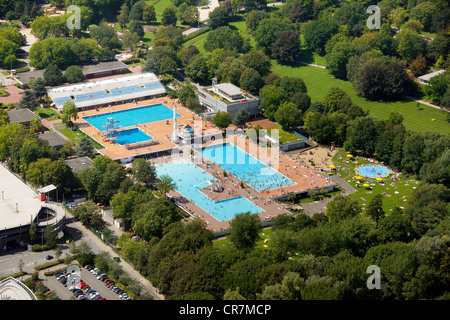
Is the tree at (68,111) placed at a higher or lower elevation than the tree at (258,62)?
lower

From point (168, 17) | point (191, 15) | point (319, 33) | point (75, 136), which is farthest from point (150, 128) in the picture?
point (191, 15)

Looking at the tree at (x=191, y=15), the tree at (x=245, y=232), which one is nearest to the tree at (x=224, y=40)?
the tree at (x=191, y=15)

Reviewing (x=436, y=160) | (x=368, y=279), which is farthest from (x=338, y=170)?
(x=368, y=279)

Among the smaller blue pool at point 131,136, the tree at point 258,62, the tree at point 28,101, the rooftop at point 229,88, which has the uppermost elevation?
the tree at point 258,62

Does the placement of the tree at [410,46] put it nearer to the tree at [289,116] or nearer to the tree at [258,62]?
the tree at [258,62]

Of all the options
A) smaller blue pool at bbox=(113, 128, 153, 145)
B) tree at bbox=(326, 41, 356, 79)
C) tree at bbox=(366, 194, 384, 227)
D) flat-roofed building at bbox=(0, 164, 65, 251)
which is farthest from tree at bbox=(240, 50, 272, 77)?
flat-roofed building at bbox=(0, 164, 65, 251)

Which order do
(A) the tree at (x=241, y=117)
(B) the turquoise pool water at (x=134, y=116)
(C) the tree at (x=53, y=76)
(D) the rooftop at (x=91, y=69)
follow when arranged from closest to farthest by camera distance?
1. (A) the tree at (x=241, y=117)
2. (B) the turquoise pool water at (x=134, y=116)
3. (C) the tree at (x=53, y=76)
4. (D) the rooftop at (x=91, y=69)

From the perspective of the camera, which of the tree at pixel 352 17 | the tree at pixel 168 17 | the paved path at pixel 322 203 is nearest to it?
the paved path at pixel 322 203
